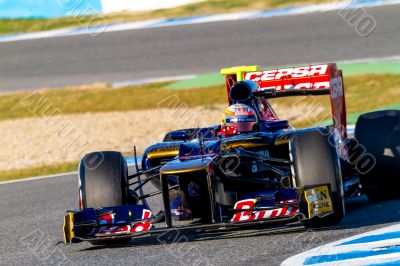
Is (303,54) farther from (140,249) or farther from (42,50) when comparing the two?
(140,249)

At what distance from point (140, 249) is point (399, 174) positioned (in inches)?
115

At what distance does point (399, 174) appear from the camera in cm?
902

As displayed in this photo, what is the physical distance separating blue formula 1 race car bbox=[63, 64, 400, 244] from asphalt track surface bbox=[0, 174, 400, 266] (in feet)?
0.56

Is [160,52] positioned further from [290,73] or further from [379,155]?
[379,155]

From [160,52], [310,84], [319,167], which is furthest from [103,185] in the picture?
[160,52]

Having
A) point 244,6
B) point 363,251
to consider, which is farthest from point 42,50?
point 363,251

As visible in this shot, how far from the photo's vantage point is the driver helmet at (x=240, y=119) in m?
9.00

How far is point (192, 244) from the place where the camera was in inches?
299

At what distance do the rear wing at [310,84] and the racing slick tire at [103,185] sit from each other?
203 centimetres

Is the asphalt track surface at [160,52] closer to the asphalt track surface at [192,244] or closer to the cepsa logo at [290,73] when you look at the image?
the asphalt track surface at [192,244]

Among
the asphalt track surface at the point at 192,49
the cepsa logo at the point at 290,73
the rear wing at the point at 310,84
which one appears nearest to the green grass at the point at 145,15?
the asphalt track surface at the point at 192,49

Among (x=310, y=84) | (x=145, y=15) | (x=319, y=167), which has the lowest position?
(x=319, y=167)

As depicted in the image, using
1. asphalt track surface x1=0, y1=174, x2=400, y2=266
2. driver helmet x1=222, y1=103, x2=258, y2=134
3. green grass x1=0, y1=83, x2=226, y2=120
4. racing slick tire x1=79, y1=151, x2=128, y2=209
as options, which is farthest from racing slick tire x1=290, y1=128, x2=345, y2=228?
green grass x1=0, y1=83, x2=226, y2=120

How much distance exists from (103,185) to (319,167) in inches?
77.4
